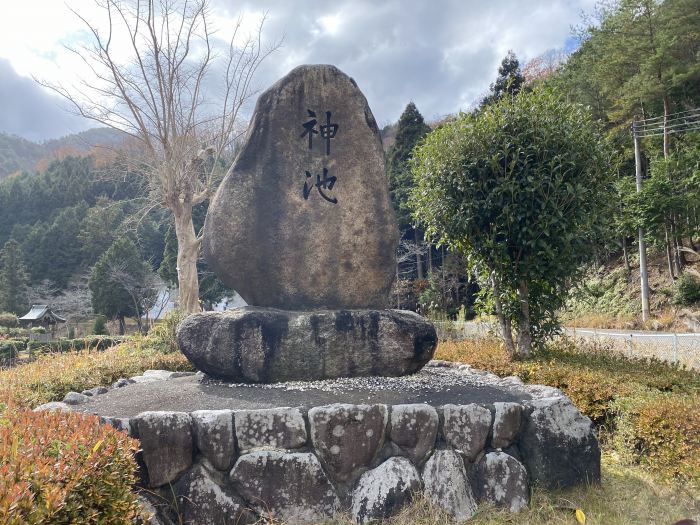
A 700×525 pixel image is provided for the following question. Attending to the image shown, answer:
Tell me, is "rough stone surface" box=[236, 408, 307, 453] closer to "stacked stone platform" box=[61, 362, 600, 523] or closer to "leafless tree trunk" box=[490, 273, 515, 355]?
"stacked stone platform" box=[61, 362, 600, 523]

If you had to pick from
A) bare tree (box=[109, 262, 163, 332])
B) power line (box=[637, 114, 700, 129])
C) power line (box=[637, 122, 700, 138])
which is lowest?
bare tree (box=[109, 262, 163, 332])

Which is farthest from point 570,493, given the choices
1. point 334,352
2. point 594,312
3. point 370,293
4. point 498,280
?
point 594,312

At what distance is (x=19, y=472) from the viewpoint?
1.83m

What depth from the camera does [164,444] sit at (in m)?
3.11

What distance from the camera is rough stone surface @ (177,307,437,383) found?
13.6 ft

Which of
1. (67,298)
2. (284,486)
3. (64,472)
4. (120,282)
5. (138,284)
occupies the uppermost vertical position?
(120,282)

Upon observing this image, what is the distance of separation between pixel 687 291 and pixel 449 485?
1577cm

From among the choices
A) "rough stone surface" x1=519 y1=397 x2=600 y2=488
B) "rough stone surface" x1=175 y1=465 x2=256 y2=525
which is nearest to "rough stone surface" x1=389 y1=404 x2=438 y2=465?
"rough stone surface" x1=519 y1=397 x2=600 y2=488

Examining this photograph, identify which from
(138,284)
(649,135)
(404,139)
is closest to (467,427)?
(649,135)

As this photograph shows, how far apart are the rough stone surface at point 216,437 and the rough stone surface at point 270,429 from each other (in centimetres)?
6

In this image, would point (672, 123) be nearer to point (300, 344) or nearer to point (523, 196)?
point (523, 196)

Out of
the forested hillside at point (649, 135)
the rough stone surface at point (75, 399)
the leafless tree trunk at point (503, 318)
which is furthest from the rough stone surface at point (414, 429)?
the forested hillside at point (649, 135)

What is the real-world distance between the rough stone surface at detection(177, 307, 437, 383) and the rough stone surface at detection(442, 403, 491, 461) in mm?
916

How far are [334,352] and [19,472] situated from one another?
2647mm
